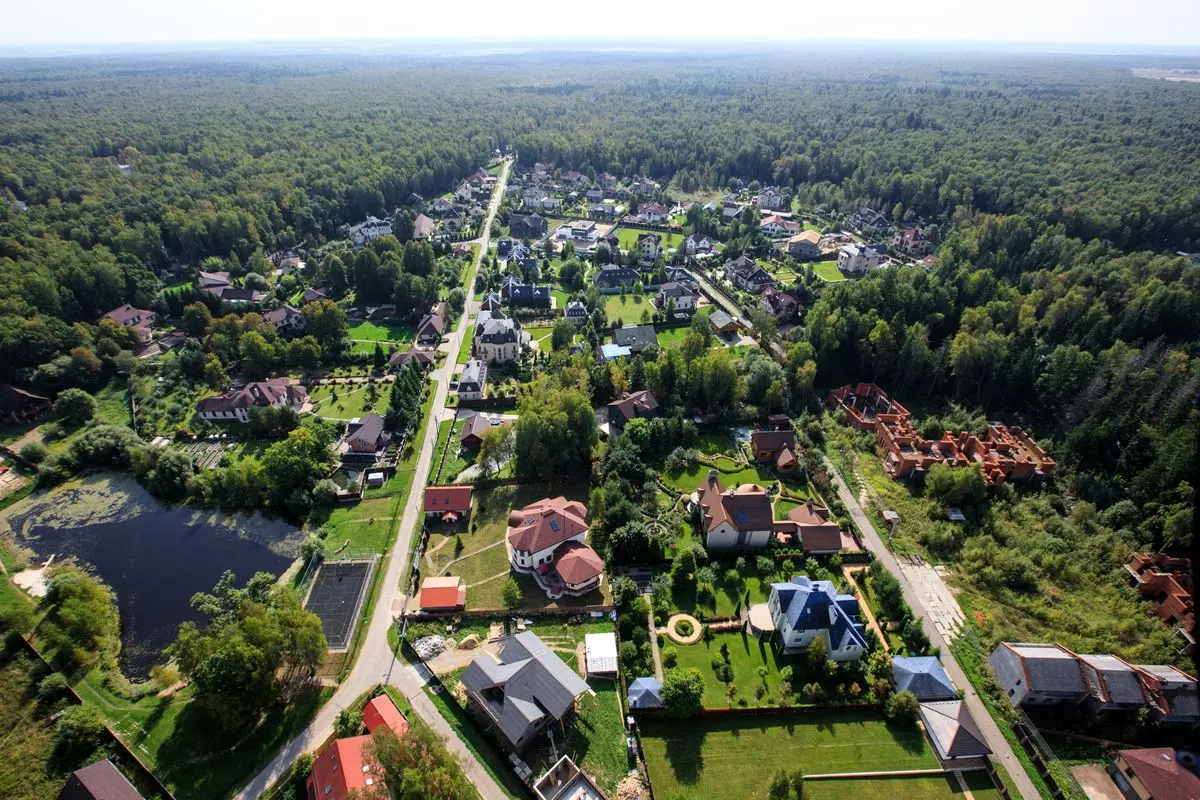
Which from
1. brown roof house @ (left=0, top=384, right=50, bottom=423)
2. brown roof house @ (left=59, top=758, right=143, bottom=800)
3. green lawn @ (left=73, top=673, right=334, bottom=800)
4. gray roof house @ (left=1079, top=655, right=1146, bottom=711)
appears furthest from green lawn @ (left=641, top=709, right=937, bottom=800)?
brown roof house @ (left=0, top=384, right=50, bottom=423)

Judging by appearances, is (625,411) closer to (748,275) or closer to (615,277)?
(615,277)

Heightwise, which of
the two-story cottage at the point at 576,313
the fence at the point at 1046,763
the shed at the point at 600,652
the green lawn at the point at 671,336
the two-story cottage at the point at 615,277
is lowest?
the fence at the point at 1046,763

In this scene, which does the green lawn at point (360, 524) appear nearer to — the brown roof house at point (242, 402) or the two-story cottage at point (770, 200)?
the brown roof house at point (242, 402)

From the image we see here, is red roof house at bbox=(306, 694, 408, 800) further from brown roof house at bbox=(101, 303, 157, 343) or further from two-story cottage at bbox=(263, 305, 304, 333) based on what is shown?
brown roof house at bbox=(101, 303, 157, 343)

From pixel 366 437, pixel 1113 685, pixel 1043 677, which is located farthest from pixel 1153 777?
pixel 366 437

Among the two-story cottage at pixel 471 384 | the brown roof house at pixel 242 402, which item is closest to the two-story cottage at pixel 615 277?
the two-story cottage at pixel 471 384

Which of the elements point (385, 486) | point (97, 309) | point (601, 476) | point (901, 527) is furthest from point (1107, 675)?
point (97, 309)

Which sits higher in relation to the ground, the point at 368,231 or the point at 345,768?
the point at 368,231
